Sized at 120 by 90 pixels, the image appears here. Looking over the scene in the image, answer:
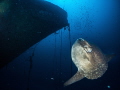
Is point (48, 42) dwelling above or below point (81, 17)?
below

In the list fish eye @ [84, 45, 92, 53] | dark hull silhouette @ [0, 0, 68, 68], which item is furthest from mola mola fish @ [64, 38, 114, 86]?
dark hull silhouette @ [0, 0, 68, 68]

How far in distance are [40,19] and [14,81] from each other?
80.0m

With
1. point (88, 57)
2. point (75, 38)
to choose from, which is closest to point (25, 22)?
point (88, 57)

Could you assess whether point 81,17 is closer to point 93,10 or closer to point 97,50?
point 93,10

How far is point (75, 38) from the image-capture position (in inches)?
1395

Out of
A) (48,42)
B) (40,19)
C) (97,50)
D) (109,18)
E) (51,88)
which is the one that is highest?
(97,50)

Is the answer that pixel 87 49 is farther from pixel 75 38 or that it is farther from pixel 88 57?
pixel 75 38

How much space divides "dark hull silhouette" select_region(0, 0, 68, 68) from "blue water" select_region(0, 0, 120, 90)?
1.22 metres

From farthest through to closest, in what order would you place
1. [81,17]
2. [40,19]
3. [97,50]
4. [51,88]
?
1. [51,88]
2. [81,17]
3. [40,19]
4. [97,50]

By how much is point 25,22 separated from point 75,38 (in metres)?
28.3

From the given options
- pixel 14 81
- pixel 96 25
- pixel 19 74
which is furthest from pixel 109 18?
pixel 14 81

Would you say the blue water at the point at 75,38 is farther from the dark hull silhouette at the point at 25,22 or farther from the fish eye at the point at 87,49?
the fish eye at the point at 87,49

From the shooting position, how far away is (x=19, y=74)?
7138cm

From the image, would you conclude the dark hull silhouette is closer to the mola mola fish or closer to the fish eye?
the mola mola fish
